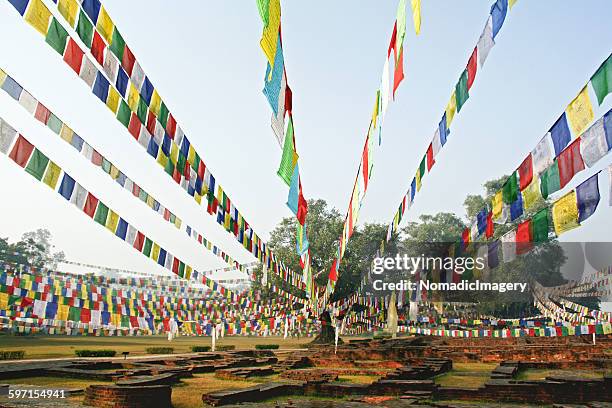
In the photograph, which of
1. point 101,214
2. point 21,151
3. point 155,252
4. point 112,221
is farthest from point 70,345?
point 21,151

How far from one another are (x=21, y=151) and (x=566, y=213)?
738cm

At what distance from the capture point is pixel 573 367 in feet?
40.0

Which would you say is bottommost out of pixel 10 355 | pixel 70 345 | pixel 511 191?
pixel 70 345

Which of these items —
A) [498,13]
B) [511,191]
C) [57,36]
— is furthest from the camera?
[511,191]

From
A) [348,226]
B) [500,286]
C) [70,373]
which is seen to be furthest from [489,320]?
[70,373]

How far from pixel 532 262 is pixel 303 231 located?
3913cm

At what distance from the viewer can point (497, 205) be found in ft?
36.0

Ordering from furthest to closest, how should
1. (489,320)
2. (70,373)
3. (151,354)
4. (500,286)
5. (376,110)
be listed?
(500,286), (489,320), (151,354), (70,373), (376,110)

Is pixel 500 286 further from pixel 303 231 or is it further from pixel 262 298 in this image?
pixel 303 231

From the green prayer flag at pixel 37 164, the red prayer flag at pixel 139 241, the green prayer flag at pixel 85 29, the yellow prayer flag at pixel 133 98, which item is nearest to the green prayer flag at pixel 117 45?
the green prayer flag at pixel 85 29

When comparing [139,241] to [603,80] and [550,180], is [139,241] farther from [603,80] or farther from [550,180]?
[603,80]

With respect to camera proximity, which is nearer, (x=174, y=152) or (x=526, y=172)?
(x=526, y=172)

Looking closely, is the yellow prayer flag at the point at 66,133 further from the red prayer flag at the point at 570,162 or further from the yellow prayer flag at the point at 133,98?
the red prayer flag at the point at 570,162

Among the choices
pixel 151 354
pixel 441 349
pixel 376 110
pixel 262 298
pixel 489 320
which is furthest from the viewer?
pixel 489 320
